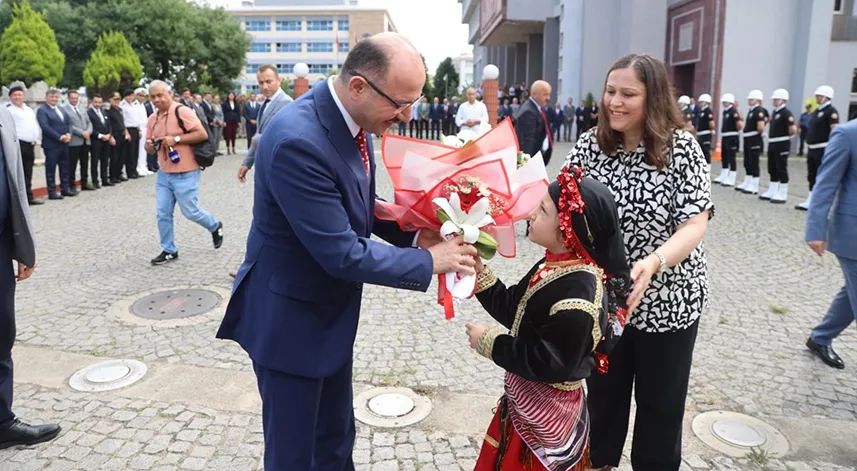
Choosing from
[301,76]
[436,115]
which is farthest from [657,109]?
[436,115]

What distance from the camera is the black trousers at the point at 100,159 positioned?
45.0ft

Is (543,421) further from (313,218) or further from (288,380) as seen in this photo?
(313,218)

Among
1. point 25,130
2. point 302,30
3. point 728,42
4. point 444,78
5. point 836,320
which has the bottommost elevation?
point 836,320

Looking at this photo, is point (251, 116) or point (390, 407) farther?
point (251, 116)

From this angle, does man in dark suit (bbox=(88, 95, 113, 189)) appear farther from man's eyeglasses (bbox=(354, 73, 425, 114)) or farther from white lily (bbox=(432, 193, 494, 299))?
white lily (bbox=(432, 193, 494, 299))

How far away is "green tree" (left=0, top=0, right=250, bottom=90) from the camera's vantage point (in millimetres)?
36625

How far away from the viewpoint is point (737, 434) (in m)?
3.68

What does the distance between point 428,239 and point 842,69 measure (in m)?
26.2

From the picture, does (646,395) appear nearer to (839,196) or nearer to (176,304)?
(839,196)

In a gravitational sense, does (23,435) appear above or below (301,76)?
below

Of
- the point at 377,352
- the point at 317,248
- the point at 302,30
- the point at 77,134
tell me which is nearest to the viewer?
the point at 317,248

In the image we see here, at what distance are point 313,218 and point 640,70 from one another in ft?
4.88

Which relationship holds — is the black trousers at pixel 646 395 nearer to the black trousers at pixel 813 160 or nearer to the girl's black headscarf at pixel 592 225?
the girl's black headscarf at pixel 592 225

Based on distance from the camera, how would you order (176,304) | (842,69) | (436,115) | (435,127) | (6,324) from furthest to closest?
1. (435,127)
2. (436,115)
3. (842,69)
4. (176,304)
5. (6,324)
